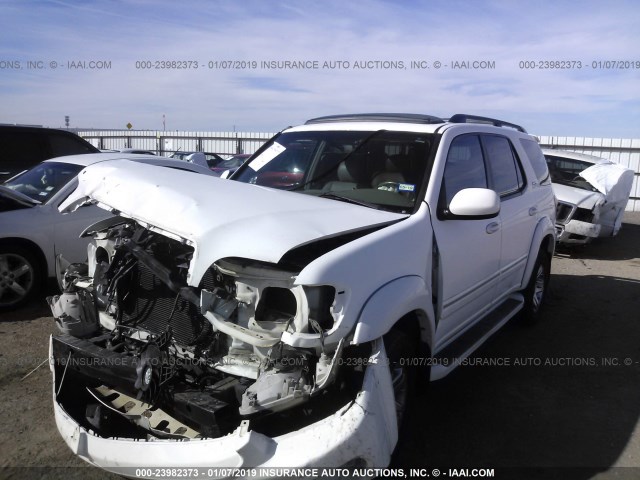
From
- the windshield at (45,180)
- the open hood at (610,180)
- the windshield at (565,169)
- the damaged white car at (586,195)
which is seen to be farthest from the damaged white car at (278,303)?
the windshield at (565,169)

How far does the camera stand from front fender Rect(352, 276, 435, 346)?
2.43 metres

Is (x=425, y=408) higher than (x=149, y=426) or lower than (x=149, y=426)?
lower

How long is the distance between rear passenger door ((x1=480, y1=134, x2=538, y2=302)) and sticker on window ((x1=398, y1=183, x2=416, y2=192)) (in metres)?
1.13

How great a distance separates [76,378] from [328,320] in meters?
1.57

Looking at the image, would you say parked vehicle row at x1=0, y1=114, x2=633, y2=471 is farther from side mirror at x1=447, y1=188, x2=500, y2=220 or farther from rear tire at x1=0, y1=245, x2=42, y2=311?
rear tire at x1=0, y1=245, x2=42, y2=311

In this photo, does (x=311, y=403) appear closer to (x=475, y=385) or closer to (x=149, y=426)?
(x=149, y=426)

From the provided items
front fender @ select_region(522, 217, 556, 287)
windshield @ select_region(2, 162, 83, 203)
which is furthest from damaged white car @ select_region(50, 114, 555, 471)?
windshield @ select_region(2, 162, 83, 203)

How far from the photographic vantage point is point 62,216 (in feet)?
19.2

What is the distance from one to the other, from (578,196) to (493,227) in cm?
707

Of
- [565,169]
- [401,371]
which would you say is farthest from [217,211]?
[565,169]

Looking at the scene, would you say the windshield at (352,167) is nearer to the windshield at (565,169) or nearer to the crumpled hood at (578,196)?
the crumpled hood at (578,196)

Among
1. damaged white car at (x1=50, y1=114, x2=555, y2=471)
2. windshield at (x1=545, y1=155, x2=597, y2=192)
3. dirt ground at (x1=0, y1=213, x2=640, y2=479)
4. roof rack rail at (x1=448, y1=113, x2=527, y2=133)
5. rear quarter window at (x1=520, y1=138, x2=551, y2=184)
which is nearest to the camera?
damaged white car at (x1=50, y1=114, x2=555, y2=471)

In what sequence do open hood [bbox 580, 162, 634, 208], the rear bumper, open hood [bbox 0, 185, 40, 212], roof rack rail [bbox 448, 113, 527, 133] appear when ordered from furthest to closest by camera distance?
open hood [bbox 580, 162, 634, 208], open hood [bbox 0, 185, 40, 212], roof rack rail [bbox 448, 113, 527, 133], the rear bumper

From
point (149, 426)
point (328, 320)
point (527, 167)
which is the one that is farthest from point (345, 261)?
point (527, 167)
